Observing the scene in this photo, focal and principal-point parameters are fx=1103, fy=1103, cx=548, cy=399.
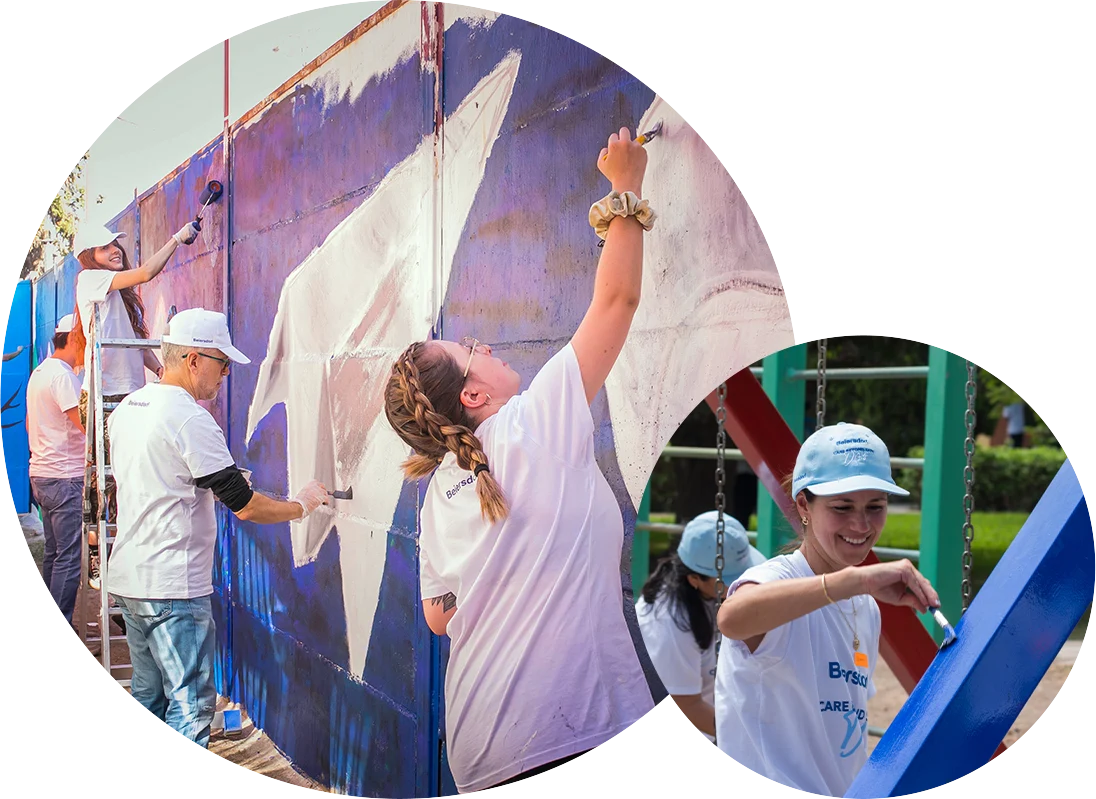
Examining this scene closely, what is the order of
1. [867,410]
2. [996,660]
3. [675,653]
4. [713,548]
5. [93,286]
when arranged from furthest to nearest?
[867,410] → [713,548] → [675,653] → [93,286] → [996,660]

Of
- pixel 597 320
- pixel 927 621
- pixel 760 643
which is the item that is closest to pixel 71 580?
pixel 597 320

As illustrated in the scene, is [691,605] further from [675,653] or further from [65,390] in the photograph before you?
[65,390]

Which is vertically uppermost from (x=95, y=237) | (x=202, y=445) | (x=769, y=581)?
(x=95, y=237)

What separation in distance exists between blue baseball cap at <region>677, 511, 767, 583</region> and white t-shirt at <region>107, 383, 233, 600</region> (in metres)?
1.21

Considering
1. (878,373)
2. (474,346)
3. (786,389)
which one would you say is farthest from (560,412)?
(786,389)

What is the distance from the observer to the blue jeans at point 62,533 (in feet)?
7.73

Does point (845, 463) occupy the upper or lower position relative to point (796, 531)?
upper

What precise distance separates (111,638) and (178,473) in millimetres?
404

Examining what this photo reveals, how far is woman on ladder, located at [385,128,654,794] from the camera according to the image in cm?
216

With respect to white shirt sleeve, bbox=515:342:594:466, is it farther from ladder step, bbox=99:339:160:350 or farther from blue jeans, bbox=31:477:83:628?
blue jeans, bbox=31:477:83:628

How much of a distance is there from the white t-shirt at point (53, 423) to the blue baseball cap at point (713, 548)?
1.50 metres

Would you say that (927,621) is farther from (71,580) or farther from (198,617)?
(71,580)

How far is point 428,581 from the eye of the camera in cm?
222

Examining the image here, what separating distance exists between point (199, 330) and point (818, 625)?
140 cm
